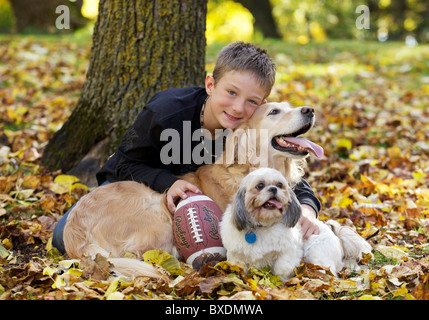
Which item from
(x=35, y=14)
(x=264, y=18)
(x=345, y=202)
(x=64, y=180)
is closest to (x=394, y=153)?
(x=345, y=202)

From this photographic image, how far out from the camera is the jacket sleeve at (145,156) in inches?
146

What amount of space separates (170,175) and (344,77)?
6.67 metres

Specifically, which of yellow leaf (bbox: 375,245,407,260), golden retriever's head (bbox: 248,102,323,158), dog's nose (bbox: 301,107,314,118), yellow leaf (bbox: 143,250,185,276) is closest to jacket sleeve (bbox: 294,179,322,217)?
golden retriever's head (bbox: 248,102,323,158)

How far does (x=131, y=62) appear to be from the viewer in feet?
15.4

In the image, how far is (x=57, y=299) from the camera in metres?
2.55

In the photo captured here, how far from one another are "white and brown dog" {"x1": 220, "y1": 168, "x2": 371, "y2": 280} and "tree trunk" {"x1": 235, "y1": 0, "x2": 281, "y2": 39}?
1563cm

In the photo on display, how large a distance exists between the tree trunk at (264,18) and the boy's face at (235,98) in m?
14.9

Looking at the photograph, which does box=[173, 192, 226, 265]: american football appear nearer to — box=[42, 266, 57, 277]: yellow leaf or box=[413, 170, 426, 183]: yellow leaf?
box=[42, 266, 57, 277]: yellow leaf

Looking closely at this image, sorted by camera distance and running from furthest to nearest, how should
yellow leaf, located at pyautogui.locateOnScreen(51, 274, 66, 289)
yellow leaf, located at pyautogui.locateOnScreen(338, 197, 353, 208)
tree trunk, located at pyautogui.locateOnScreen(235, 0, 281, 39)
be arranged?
tree trunk, located at pyautogui.locateOnScreen(235, 0, 281, 39)
yellow leaf, located at pyautogui.locateOnScreen(338, 197, 353, 208)
yellow leaf, located at pyautogui.locateOnScreen(51, 274, 66, 289)

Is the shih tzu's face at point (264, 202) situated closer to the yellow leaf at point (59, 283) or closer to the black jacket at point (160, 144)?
the black jacket at point (160, 144)

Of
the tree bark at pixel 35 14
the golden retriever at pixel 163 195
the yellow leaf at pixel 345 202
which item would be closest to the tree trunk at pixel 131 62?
the golden retriever at pixel 163 195

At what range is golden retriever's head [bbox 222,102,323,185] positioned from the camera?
11.4ft
